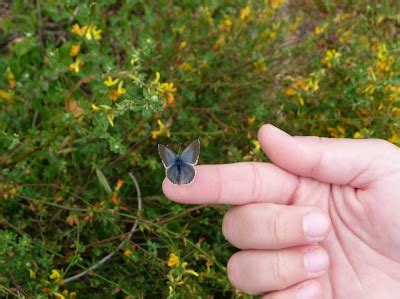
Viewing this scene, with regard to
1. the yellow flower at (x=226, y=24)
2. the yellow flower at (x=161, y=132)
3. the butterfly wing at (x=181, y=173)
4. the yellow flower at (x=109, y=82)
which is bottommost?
the yellow flower at (x=161, y=132)

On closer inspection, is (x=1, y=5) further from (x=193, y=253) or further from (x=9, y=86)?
(x=193, y=253)

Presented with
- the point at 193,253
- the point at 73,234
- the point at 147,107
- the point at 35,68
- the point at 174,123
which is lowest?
the point at 73,234

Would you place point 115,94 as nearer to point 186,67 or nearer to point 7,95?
point 7,95

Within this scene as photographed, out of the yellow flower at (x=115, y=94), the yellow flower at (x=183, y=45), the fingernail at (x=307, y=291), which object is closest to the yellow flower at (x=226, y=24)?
the yellow flower at (x=183, y=45)

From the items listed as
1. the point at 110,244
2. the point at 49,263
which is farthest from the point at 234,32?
the point at 49,263

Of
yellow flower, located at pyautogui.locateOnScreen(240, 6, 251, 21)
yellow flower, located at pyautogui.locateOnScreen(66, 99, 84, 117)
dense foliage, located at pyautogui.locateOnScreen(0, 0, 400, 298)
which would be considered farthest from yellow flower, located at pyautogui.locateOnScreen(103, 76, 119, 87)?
yellow flower, located at pyautogui.locateOnScreen(240, 6, 251, 21)

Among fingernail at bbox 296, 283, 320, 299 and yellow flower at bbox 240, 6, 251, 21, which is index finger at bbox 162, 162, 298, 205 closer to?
fingernail at bbox 296, 283, 320, 299

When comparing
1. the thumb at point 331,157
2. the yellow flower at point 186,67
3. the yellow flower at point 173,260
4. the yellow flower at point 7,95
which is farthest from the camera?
the yellow flower at point 186,67

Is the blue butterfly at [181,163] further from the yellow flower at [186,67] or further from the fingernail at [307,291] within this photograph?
the yellow flower at [186,67]
